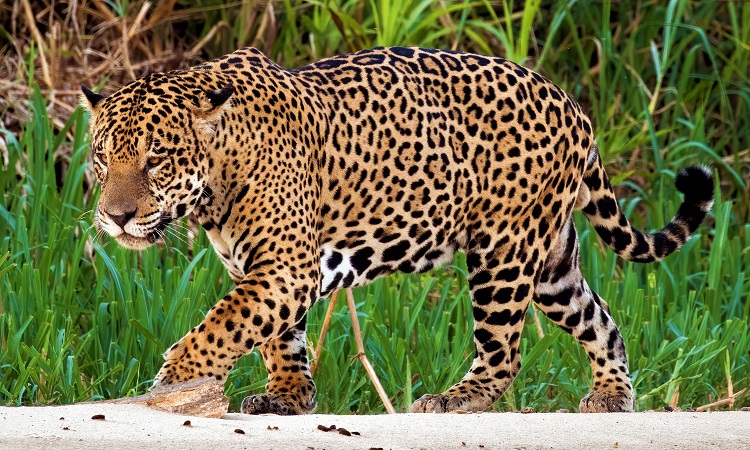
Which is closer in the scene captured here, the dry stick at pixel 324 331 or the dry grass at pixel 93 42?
the dry stick at pixel 324 331

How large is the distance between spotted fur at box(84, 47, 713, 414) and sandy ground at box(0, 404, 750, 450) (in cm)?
58

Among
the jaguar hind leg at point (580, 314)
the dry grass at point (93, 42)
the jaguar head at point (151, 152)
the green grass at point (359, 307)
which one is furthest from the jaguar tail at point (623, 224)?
the dry grass at point (93, 42)

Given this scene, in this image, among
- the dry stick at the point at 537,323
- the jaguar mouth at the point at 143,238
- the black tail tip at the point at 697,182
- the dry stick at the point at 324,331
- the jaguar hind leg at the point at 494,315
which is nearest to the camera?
the jaguar mouth at the point at 143,238

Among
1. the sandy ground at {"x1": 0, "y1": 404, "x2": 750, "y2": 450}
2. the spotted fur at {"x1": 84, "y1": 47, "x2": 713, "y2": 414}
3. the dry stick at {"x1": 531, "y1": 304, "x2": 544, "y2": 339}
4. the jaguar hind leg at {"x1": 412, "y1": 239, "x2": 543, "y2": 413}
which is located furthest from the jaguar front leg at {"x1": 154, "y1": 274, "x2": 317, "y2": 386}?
the dry stick at {"x1": 531, "y1": 304, "x2": 544, "y2": 339}

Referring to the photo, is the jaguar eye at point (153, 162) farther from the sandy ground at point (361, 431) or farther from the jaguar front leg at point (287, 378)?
the jaguar front leg at point (287, 378)

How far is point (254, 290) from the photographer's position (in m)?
4.48

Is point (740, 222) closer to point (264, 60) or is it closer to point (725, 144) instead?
point (725, 144)

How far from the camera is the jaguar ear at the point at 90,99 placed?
4.68 m

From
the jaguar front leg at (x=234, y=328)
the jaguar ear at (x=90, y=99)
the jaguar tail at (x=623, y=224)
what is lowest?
the jaguar tail at (x=623, y=224)

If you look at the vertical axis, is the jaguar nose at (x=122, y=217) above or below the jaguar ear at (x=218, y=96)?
below

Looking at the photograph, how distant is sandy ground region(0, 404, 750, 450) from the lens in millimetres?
3494

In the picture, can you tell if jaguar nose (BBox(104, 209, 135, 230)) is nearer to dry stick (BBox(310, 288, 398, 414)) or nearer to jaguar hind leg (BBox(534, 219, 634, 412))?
dry stick (BBox(310, 288, 398, 414))

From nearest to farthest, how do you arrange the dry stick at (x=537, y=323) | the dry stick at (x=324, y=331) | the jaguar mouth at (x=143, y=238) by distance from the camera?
the jaguar mouth at (x=143, y=238)
the dry stick at (x=324, y=331)
the dry stick at (x=537, y=323)

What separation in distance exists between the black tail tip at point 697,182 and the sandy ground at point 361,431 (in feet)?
4.85
